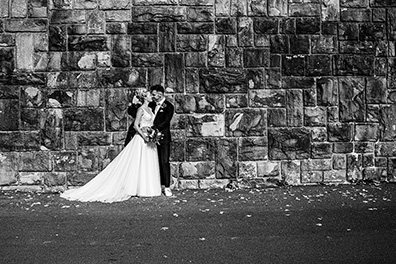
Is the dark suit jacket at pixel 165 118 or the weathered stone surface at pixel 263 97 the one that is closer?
the dark suit jacket at pixel 165 118

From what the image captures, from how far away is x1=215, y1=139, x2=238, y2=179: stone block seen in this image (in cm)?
1051

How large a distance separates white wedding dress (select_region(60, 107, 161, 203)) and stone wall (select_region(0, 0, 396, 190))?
67cm

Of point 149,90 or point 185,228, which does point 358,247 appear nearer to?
point 185,228

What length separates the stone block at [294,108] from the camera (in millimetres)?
10672

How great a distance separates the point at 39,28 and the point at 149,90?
7.66ft

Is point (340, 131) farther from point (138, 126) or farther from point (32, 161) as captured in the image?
point (32, 161)

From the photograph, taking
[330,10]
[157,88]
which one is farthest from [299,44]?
[157,88]

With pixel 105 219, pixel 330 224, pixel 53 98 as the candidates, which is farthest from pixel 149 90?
pixel 330 224

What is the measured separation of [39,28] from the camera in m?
10.4

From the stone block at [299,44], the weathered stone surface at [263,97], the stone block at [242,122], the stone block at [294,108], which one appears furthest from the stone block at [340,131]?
the stone block at [299,44]

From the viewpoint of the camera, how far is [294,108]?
10688mm

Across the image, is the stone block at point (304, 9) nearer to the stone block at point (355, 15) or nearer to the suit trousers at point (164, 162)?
the stone block at point (355, 15)

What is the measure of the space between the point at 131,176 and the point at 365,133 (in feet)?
15.1

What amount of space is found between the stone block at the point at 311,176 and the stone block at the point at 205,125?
5.75 feet
